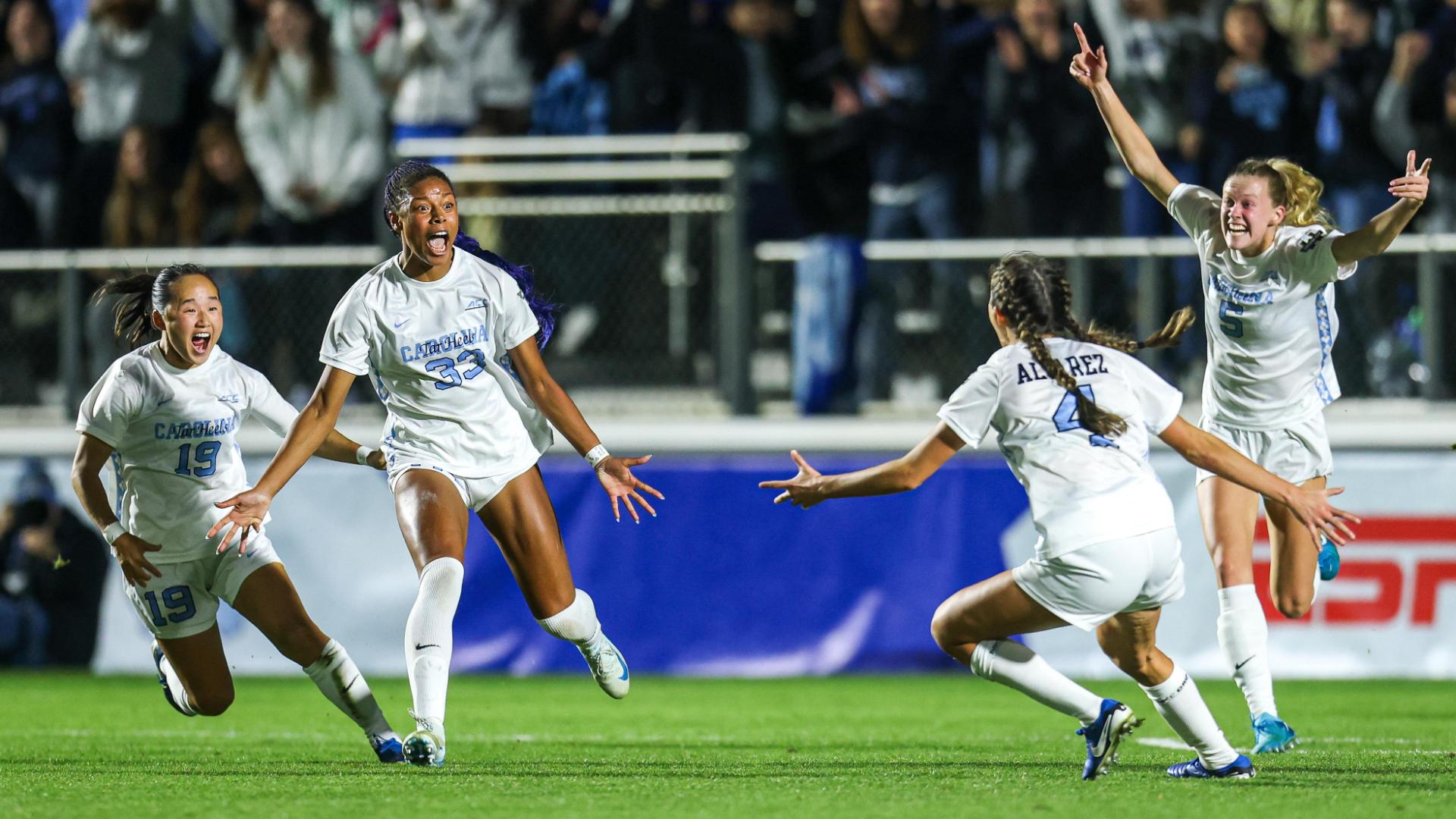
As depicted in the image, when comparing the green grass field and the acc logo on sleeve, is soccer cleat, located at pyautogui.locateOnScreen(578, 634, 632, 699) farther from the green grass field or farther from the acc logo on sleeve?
the acc logo on sleeve

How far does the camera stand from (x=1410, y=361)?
32.7 feet

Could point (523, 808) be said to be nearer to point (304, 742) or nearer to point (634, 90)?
point (304, 742)

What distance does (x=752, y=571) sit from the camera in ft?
34.8

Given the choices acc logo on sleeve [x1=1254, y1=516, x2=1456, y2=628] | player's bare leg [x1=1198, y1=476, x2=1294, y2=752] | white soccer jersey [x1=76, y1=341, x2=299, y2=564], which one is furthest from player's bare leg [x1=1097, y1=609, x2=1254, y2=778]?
acc logo on sleeve [x1=1254, y1=516, x2=1456, y2=628]

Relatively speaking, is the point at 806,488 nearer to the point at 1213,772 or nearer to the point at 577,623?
the point at 577,623

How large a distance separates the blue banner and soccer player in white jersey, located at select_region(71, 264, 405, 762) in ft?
11.8

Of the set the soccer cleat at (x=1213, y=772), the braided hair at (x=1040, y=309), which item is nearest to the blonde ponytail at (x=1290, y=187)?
the braided hair at (x=1040, y=309)

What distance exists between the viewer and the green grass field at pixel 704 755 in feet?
18.8

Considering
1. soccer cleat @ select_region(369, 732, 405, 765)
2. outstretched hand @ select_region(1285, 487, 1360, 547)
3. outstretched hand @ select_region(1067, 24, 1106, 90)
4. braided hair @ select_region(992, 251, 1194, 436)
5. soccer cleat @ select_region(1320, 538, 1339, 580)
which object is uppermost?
outstretched hand @ select_region(1067, 24, 1106, 90)

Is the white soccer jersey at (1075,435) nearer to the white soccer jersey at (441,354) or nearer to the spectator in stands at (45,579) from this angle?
the white soccer jersey at (441,354)

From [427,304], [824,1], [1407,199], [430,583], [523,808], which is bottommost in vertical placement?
[523,808]

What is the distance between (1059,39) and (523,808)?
22.6 feet

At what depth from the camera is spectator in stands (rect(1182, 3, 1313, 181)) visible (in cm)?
1068

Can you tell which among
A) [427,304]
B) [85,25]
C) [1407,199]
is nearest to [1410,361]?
[1407,199]
